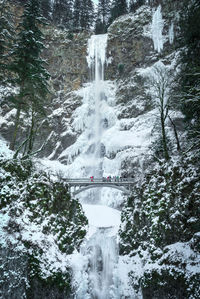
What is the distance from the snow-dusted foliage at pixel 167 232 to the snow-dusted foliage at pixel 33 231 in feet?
13.3

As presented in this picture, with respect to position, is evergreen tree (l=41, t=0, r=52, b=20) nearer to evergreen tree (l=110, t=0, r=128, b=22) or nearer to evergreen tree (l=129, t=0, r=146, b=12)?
evergreen tree (l=110, t=0, r=128, b=22)

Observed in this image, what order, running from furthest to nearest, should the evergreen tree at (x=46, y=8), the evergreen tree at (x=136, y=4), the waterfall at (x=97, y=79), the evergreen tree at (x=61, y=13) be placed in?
the evergreen tree at (x=61, y=13)
the evergreen tree at (x=46, y=8)
the evergreen tree at (x=136, y=4)
the waterfall at (x=97, y=79)

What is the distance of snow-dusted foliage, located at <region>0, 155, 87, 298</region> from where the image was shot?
877 centimetres

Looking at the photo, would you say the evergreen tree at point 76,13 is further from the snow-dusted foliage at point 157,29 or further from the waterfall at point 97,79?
the snow-dusted foliage at point 157,29

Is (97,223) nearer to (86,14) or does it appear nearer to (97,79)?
(97,79)

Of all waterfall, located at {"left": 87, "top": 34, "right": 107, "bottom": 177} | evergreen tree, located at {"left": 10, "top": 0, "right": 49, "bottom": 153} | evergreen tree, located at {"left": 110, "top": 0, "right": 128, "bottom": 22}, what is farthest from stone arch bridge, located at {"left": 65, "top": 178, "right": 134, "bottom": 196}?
evergreen tree, located at {"left": 110, "top": 0, "right": 128, "bottom": 22}

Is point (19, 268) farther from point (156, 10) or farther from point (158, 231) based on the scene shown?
point (156, 10)

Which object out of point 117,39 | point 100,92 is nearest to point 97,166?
point 100,92

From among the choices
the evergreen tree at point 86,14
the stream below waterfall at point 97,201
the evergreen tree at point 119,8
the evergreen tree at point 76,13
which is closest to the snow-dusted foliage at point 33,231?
the stream below waterfall at point 97,201

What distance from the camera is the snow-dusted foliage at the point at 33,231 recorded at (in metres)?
8.77

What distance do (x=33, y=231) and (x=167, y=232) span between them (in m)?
7.19

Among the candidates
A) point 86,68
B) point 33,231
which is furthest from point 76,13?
point 33,231

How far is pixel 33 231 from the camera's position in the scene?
34.0 ft

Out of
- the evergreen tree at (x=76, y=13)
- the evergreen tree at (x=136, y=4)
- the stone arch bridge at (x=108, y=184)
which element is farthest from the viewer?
the evergreen tree at (x=76, y=13)
